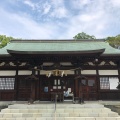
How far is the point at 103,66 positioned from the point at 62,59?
4.17 metres

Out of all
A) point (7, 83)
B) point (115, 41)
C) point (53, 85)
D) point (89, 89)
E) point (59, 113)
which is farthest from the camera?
point (115, 41)

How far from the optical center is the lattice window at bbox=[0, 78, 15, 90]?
1580 centimetres

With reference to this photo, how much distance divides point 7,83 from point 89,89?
7.46 metres

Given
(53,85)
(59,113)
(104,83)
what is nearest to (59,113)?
(59,113)

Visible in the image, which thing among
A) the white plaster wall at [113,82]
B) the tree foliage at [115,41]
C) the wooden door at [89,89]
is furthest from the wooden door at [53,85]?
the tree foliage at [115,41]

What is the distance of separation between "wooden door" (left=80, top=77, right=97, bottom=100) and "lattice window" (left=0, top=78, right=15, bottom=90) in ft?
21.0

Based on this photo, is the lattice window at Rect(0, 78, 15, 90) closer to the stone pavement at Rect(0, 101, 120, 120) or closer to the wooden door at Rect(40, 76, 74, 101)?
the wooden door at Rect(40, 76, 74, 101)

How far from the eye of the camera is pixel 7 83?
15.9 meters

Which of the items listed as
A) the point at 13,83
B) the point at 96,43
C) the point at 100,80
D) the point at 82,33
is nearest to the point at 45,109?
the point at 13,83

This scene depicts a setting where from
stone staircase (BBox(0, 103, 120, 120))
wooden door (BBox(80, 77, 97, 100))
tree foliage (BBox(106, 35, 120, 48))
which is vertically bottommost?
stone staircase (BBox(0, 103, 120, 120))

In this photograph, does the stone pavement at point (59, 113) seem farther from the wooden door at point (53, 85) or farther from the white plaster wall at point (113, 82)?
the white plaster wall at point (113, 82)

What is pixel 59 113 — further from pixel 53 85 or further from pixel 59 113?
pixel 53 85

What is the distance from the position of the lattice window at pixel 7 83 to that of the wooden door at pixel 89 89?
6.39m

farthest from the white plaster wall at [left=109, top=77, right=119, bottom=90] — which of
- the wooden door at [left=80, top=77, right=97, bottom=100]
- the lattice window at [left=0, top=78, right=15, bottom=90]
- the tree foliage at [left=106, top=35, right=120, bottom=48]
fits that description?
the tree foliage at [left=106, top=35, right=120, bottom=48]
